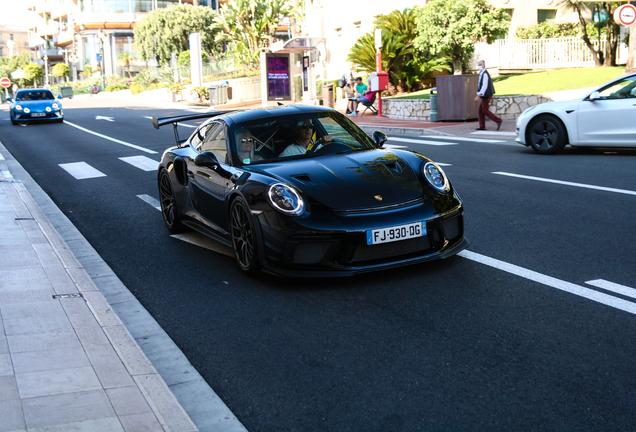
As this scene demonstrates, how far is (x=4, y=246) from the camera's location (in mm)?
6805

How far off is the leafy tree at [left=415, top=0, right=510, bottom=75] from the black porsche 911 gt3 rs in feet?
75.5

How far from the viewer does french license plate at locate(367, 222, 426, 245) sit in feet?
17.0

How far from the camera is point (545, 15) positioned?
35.1 m

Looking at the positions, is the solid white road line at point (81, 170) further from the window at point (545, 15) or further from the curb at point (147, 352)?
the window at point (545, 15)

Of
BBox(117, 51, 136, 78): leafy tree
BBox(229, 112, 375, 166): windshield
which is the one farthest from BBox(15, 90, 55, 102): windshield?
BBox(117, 51, 136, 78): leafy tree

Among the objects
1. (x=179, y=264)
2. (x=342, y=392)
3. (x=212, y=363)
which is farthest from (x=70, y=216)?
(x=342, y=392)

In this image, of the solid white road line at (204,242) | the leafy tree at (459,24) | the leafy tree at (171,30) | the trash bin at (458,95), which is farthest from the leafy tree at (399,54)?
the leafy tree at (171,30)

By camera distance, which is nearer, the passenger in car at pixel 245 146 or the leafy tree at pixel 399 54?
the passenger in car at pixel 245 146

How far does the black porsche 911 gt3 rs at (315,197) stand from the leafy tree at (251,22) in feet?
152

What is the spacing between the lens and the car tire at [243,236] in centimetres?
558

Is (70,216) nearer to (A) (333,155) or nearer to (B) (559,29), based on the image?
(A) (333,155)

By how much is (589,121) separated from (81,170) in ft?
30.7

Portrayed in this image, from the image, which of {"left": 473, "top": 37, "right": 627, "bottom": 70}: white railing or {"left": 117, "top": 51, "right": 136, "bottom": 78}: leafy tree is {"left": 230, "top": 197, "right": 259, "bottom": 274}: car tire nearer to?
{"left": 473, "top": 37, "right": 627, "bottom": 70}: white railing

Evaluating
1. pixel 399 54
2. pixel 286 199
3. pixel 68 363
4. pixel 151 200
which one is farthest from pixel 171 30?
pixel 68 363
